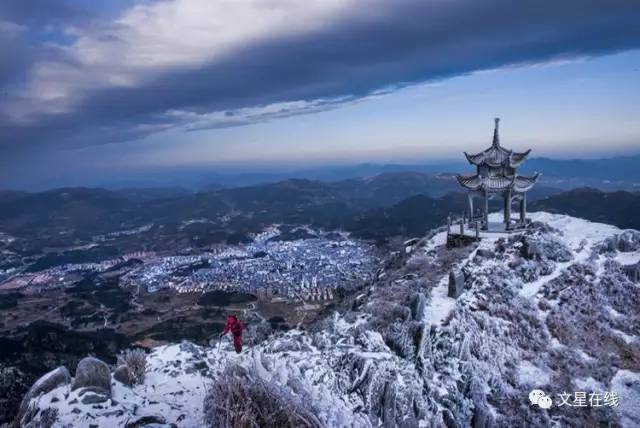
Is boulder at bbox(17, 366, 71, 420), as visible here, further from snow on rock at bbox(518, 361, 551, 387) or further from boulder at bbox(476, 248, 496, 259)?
boulder at bbox(476, 248, 496, 259)

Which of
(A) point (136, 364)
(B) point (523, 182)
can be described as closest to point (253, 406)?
(A) point (136, 364)

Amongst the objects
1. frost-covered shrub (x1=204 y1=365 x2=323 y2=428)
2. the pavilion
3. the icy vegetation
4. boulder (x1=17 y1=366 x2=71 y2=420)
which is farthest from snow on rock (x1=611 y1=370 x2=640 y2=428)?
boulder (x1=17 y1=366 x2=71 y2=420)

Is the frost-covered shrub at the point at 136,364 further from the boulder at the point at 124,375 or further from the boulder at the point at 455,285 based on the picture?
the boulder at the point at 455,285

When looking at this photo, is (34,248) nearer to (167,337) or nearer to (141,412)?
(167,337)

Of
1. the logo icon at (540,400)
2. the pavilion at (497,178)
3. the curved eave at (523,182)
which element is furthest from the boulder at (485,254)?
the logo icon at (540,400)

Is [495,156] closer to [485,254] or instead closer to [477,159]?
[477,159]

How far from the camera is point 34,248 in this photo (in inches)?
5989

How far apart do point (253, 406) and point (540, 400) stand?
12.5m

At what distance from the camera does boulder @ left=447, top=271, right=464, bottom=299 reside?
2053 cm

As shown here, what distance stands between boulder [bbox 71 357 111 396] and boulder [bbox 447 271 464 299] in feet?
51.1

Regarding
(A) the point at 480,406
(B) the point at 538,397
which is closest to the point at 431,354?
(A) the point at 480,406

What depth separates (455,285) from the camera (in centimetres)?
2055

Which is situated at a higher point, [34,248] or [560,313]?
[560,313]

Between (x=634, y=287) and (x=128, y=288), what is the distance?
318 feet
